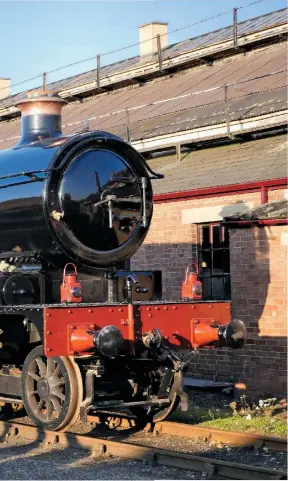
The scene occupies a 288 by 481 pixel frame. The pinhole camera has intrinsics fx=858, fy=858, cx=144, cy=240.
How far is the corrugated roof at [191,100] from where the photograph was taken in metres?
15.0

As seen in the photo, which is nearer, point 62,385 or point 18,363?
point 62,385

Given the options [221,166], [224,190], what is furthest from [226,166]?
[224,190]

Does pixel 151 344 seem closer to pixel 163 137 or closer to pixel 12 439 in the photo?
pixel 12 439

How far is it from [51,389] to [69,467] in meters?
1.28

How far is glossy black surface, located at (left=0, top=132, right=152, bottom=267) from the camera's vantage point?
836 centimetres

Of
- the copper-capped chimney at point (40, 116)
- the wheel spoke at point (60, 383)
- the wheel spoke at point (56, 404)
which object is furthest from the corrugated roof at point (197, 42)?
the wheel spoke at point (56, 404)

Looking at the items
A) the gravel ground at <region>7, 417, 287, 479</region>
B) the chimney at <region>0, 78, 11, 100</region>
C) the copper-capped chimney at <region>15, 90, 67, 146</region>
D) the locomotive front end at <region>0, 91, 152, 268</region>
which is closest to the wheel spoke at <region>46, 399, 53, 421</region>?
the gravel ground at <region>7, 417, 287, 479</region>

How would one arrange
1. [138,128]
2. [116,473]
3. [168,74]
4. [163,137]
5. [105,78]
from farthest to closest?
1. [105,78]
2. [168,74]
3. [138,128]
4. [163,137]
5. [116,473]

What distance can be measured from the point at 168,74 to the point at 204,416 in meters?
11.9

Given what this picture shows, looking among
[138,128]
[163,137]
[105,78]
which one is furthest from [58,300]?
[105,78]

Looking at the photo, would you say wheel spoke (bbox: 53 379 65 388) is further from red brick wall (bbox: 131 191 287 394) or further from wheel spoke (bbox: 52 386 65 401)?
red brick wall (bbox: 131 191 287 394)

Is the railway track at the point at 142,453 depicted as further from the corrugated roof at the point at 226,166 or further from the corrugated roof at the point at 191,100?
the corrugated roof at the point at 191,100

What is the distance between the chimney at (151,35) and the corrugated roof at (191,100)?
263 cm

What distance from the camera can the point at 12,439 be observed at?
8414mm
